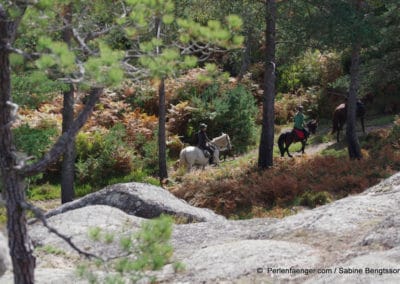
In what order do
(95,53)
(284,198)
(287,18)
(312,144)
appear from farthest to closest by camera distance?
(312,144), (287,18), (284,198), (95,53)

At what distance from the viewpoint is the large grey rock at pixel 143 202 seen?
52.9ft

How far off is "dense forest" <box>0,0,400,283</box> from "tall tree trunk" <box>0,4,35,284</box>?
0.01m

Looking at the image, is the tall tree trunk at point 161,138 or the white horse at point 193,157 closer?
the tall tree trunk at point 161,138

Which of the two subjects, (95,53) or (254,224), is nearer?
(95,53)

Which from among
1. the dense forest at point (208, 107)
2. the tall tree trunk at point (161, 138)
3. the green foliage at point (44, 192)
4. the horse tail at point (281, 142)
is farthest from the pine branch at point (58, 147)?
the horse tail at point (281, 142)

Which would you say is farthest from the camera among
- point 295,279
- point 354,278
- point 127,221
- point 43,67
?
point 127,221

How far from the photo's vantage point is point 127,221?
14.0 meters

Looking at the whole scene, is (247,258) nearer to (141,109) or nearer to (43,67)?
(43,67)

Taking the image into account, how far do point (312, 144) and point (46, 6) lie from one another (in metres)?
22.6

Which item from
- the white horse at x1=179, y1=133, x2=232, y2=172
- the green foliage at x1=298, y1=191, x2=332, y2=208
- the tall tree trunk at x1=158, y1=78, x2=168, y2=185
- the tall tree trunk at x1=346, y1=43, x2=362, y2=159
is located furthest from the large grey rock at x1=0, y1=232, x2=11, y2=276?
the tall tree trunk at x1=346, y1=43, x2=362, y2=159

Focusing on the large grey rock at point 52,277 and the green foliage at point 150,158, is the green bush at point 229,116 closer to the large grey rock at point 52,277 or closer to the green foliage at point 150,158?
the green foliage at point 150,158

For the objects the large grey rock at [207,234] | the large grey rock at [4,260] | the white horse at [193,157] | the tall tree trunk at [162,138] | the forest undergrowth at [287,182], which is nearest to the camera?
the large grey rock at [4,260]

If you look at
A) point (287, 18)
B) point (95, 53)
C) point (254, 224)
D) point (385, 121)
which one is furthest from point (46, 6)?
point (385, 121)

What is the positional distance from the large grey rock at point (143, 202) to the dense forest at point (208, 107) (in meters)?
1.96
